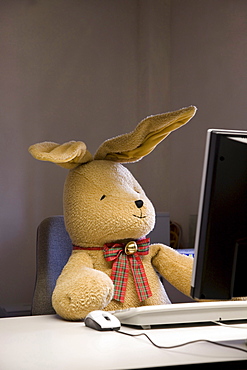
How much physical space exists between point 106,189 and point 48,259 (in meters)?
0.35

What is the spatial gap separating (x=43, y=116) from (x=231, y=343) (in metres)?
3.06

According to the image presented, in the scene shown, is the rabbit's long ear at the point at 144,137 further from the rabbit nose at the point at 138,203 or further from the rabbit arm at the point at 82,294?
the rabbit arm at the point at 82,294

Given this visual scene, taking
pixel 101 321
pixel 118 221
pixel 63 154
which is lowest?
pixel 101 321

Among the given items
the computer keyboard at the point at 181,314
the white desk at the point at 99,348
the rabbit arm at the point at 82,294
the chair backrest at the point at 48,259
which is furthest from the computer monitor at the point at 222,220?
the chair backrest at the point at 48,259

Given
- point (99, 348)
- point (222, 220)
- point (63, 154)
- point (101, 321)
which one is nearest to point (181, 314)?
point (101, 321)

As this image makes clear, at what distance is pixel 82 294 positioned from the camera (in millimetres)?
1299

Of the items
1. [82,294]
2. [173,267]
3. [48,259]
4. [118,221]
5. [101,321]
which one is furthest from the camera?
[48,259]

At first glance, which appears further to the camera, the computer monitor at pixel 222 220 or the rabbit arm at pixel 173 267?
the rabbit arm at pixel 173 267

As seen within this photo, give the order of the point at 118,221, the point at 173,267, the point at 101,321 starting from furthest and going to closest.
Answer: the point at 173,267 < the point at 118,221 < the point at 101,321

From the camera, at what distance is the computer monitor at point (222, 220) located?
0.90 m

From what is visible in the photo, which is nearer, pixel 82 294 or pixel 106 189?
pixel 82 294

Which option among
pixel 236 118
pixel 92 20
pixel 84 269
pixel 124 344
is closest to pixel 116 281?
pixel 84 269

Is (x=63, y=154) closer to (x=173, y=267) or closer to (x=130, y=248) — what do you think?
(x=130, y=248)

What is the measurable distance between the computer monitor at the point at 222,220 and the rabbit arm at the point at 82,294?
42 cm
